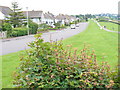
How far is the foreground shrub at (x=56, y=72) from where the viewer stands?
292 cm

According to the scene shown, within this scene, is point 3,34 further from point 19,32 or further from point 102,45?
point 102,45

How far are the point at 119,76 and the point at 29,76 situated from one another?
5.88 feet

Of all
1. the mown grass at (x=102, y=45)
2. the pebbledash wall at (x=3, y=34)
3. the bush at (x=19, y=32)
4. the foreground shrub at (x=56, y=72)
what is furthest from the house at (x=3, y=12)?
the foreground shrub at (x=56, y=72)

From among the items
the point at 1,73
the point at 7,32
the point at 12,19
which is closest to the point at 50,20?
the point at 12,19

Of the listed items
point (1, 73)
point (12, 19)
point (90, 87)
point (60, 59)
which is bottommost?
point (1, 73)

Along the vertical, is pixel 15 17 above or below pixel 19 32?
above

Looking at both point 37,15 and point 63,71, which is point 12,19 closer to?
point 37,15

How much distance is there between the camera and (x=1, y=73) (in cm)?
591

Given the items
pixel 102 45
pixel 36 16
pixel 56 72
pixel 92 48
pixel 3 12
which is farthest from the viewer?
pixel 36 16

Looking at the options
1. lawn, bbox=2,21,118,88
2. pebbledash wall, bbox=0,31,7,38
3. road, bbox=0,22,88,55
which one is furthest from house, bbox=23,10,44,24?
lawn, bbox=2,21,118,88

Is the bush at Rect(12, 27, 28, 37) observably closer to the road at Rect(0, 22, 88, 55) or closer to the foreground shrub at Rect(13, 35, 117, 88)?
the road at Rect(0, 22, 88, 55)

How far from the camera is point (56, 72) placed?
3.05 meters

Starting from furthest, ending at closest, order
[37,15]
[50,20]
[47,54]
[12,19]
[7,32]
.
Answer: [50,20] < [37,15] < [12,19] < [7,32] < [47,54]

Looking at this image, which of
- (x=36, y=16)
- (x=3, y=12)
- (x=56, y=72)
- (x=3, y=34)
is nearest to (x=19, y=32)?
(x=3, y=34)
